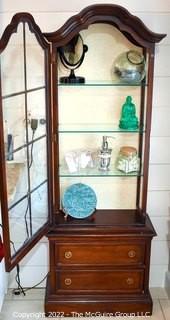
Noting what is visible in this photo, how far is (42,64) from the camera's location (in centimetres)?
212

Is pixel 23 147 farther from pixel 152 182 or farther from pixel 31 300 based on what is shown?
pixel 31 300

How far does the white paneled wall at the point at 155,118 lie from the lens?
2.22 meters

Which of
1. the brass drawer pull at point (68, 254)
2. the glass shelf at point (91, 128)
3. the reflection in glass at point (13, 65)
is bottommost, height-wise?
the brass drawer pull at point (68, 254)

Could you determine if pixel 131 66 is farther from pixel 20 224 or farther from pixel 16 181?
pixel 20 224

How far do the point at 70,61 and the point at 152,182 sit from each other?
3.29 ft

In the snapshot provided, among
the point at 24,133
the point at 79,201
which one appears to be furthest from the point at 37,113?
the point at 79,201

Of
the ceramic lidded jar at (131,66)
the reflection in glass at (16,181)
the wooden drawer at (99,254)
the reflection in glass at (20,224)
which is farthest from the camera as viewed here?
the wooden drawer at (99,254)

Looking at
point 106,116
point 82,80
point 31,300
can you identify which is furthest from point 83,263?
point 82,80

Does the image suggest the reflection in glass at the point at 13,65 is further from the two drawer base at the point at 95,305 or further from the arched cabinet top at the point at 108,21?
the two drawer base at the point at 95,305

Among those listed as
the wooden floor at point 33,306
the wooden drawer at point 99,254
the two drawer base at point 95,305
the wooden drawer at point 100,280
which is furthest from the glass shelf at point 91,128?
the wooden floor at point 33,306

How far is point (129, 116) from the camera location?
7.57 ft

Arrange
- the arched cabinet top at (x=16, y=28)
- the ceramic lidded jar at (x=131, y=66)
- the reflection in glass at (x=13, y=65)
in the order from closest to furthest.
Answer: the arched cabinet top at (x=16, y=28), the reflection in glass at (x=13, y=65), the ceramic lidded jar at (x=131, y=66)

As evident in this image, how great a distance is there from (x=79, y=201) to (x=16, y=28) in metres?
1.15

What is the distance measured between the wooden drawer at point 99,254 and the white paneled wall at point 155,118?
0.34 m
